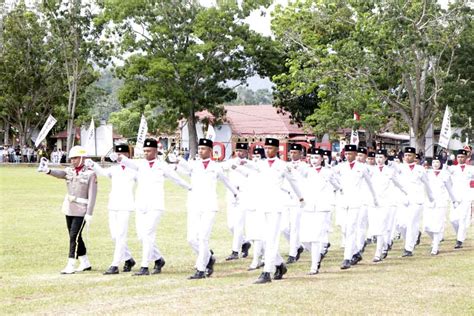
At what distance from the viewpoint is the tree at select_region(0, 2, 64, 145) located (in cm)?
6431

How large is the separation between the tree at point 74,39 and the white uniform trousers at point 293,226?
4685cm

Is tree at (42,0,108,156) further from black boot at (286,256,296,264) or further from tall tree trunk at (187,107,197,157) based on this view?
black boot at (286,256,296,264)

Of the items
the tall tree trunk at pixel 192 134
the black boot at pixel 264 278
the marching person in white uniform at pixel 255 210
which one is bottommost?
the black boot at pixel 264 278

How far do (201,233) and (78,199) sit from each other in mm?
1809

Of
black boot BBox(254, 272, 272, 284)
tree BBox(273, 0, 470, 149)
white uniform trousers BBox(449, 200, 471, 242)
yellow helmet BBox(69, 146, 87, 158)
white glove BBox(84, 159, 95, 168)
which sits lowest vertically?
black boot BBox(254, 272, 272, 284)

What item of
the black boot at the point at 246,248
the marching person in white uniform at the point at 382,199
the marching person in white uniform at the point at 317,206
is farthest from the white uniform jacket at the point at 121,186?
the marching person in white uniform at the point at 382,199

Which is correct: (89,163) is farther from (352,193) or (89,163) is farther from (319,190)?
(352,193)

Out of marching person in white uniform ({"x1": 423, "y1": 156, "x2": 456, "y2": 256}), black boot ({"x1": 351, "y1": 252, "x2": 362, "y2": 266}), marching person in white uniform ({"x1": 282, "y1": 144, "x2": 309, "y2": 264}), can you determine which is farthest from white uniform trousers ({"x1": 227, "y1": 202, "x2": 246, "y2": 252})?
marching person in white uniform ({"x1": 423, "y1": 156, "x2": 456, "y2": 256})

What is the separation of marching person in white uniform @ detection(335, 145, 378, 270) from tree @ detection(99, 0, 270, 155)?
40.7 m

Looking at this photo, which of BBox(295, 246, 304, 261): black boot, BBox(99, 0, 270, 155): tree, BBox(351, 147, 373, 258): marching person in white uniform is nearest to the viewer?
BBox(351, 147, 373, 258): marching person in white uniform

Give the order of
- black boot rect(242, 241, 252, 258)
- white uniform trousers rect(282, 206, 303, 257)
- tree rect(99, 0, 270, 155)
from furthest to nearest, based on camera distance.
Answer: tree rect(99, 0, 270, 155) < black boot rect(242, 241, 252, 258) < white uniform trousers rect(282, 206, 303, 257)

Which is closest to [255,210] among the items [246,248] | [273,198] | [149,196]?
[273,198]

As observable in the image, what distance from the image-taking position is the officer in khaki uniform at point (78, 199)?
487 inches

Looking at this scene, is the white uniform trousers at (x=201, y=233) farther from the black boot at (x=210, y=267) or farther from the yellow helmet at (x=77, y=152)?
the yellow helmet at (x=77, y=152)
